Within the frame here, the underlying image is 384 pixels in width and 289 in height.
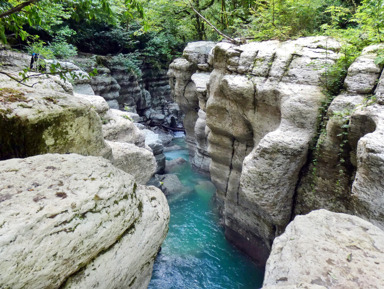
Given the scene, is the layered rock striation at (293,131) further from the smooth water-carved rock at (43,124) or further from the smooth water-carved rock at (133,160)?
the smooth water-carved rock at (43,124)

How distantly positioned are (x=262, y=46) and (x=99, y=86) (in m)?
11.6

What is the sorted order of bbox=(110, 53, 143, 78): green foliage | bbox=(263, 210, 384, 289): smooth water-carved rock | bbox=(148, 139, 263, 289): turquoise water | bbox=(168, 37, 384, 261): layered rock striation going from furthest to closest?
1. bbox=(110, 53, 143, 78): green foliage
2. bbox=(148, 139, 263, 289): turquoise water
3. bbox=(168, 37, 384, 261): layered rock striation
4. bbox=(263, 210, 384, 289): smooth water-carved rock

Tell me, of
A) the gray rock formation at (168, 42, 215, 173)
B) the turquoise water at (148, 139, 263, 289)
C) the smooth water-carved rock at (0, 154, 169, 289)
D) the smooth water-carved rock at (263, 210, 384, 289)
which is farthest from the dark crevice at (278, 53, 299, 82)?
the turquoise water at (148, 139, 263, 289)

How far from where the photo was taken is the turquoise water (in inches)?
307

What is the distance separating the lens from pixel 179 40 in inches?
824

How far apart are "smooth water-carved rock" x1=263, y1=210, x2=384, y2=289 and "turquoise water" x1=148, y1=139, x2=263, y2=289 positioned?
5.26m

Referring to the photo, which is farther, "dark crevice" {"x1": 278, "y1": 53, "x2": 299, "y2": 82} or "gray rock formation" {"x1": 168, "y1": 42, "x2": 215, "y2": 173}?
"gray rock formation" {"x1": 168, "y1": 42, "x2": 215, "y2": 173}

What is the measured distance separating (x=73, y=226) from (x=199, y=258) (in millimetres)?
7485

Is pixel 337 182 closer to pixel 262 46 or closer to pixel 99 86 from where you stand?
pixel 262 46

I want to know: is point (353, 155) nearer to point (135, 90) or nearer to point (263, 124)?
point (263, 124)

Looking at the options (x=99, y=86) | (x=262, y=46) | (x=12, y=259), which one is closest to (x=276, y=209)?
(x=262, y=46)

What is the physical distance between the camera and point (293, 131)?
18.6 ft

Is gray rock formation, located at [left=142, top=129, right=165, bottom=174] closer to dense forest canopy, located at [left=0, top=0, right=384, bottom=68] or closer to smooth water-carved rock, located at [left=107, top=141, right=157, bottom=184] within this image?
dense forest canopy, located at [left=0, top=0, right=384, bottom=68]

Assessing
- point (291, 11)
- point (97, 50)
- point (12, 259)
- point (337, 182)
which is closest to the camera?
point (12, 259)
